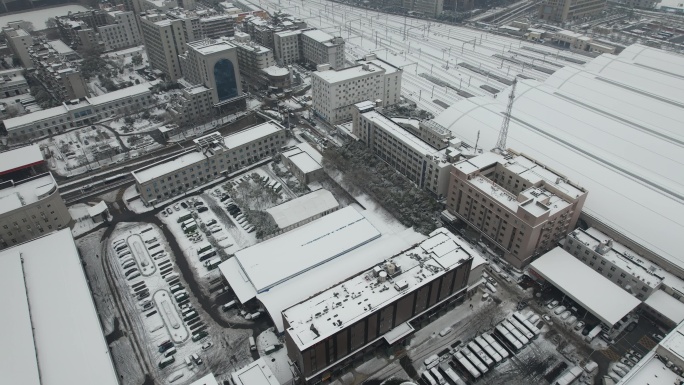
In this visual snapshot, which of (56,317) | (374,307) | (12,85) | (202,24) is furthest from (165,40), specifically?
→ (374,307)

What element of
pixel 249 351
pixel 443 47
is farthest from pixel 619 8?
pixel 249 351

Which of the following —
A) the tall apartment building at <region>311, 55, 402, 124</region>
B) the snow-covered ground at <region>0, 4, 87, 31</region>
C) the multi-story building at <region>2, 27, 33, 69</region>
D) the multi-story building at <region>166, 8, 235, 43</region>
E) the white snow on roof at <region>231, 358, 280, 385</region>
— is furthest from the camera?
the snow-covered ground at <region>0, 4, 87, 31</region>

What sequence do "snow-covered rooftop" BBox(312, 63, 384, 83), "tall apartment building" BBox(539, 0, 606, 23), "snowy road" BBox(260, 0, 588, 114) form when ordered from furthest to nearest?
"tall apartment building" BBox(539, 0, 606, 23) < "snowy road" BBox(260, 0, 588, 114) < "snow-covered rooftop" BBox(312, 63, 384, 83)

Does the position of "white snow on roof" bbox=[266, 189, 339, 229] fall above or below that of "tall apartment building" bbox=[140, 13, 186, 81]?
below

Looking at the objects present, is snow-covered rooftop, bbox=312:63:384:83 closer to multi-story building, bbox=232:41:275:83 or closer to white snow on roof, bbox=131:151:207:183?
multi-story building, bbox=232:41:275:83

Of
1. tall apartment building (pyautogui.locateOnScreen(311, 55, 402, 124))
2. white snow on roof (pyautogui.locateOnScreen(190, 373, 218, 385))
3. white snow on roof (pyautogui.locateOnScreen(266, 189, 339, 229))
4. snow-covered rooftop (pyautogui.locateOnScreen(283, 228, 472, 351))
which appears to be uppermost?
tall apartment building (pyautogui.locateOnScreen(311, 55, 402, 124))

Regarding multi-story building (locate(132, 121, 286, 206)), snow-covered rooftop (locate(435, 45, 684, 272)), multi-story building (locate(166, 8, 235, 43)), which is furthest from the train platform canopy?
multi-story building (locate(166, 8, 235, 43))

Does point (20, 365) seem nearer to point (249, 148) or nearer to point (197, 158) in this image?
point (197, 158)

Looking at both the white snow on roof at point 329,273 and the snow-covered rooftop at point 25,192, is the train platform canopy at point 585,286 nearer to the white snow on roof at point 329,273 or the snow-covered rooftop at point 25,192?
the white snow on roof at point 329,273
